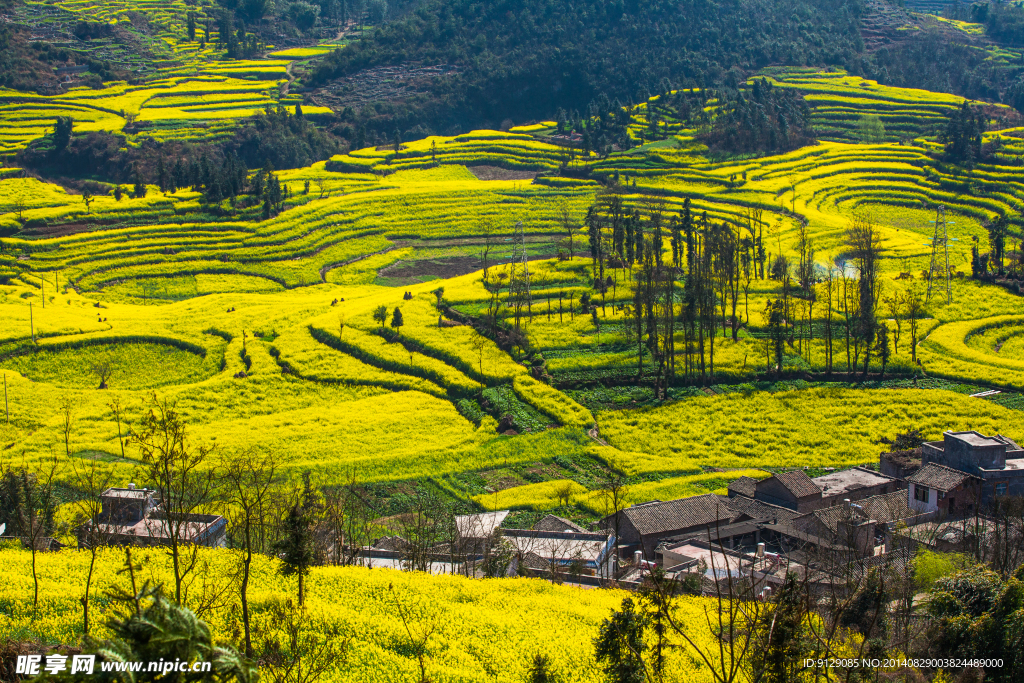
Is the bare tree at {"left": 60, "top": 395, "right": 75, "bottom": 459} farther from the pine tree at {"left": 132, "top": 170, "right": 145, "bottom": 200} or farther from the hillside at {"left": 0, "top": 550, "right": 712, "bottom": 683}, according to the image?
the pine tree at {"left": 132, "top": 170, "right": 145, "bottom": 200}

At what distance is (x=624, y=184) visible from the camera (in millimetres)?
95312

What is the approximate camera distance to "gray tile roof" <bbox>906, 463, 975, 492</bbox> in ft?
123

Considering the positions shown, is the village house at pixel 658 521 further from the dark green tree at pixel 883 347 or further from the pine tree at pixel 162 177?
the pine tree at pixel 162 177

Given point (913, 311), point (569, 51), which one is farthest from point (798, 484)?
point (569, 51)

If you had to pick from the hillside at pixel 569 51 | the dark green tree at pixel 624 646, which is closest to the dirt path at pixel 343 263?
the hillside at pixel 569 51

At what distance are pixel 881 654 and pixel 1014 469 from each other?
20.9 meters

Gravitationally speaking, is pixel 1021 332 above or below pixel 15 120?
below

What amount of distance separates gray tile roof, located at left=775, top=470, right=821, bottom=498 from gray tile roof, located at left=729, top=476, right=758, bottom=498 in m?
1.30

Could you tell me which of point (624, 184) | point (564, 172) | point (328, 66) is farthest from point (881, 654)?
point (328, 66)

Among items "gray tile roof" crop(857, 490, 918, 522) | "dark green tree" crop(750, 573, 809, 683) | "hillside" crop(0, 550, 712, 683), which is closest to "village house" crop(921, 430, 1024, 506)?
"gray tile roof" crop(857, 490, 918, 522)

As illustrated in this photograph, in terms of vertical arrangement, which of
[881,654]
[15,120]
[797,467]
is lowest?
[797,467]

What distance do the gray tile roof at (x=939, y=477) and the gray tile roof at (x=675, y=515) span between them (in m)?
7.75

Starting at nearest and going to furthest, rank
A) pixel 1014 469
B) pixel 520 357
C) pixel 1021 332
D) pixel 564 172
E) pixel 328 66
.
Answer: pixel 1014 469 < pixel 520 357 < pixel 1021 332 < pixel 564 172 < pixel 328 66

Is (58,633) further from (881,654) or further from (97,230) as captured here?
(97,230)
